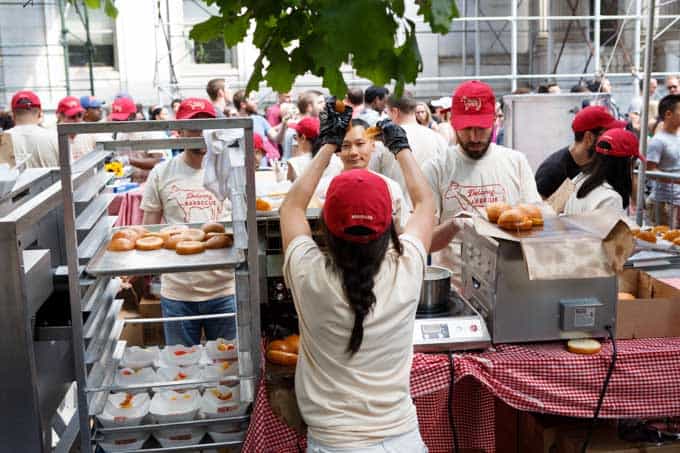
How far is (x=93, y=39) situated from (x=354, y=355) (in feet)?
51.7

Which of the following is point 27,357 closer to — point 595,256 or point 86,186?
point 86,186

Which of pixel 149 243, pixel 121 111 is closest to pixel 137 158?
pixel 121 111

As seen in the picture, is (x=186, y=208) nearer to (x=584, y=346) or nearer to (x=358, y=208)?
(x=358, y=208)

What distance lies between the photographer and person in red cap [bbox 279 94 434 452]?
2.39 m

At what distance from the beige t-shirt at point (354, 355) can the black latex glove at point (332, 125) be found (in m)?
0.55

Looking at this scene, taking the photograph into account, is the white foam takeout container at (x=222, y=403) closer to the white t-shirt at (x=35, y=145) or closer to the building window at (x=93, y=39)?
the white t-shirt at (x=35, y=145)

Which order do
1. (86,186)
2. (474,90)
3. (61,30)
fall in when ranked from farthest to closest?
(61,30)
(474,90)
(86,186)

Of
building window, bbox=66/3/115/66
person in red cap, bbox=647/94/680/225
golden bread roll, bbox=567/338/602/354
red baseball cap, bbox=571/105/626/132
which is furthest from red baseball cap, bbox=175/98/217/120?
building window, bbox=66/3/115/66

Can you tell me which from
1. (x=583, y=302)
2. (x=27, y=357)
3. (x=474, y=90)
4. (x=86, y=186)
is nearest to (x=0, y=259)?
(x=27, y=357)

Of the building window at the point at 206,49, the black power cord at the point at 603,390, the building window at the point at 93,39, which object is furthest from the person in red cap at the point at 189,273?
the building window at the point at 93,39

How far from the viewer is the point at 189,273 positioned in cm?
404

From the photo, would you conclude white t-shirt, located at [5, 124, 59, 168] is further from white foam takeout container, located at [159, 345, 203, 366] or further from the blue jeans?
white foam takeout container, located at [159, 345, 203, 366]

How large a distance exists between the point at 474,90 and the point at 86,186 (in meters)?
2.06

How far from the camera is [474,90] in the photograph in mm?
4047
